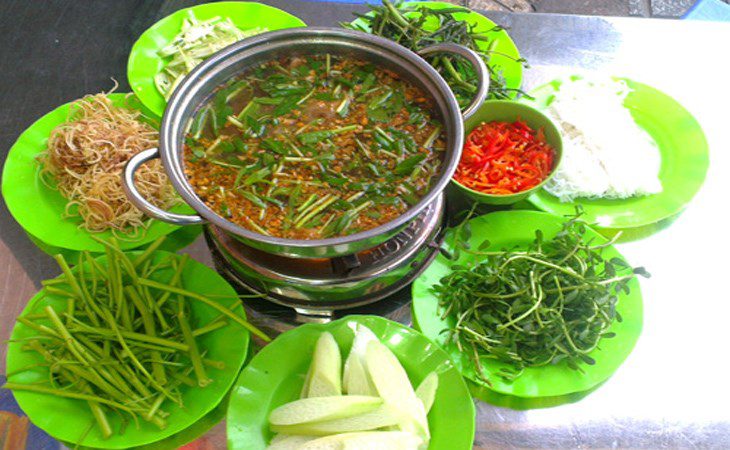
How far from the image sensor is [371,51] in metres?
2.04

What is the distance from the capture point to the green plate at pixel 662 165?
2.30 metres

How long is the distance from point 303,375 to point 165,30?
1.82m

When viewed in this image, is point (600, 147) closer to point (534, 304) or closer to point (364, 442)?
point (534, 304)

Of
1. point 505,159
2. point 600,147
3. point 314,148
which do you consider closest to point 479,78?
point 505,159

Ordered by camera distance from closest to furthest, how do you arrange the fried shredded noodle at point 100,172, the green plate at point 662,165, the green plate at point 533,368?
1. the green plate at point 533,368
2. the fried shredded noodle at point 100,172
3. the green plate at point 662,165

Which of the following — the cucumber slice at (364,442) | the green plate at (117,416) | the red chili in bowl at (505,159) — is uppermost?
the red chili in bowl at (505,159)

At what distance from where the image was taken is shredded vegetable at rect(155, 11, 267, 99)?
2590mm

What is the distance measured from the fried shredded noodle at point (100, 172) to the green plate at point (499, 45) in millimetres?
1181

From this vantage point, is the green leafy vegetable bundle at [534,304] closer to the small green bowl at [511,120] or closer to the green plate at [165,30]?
the small green bowl at [511,120]

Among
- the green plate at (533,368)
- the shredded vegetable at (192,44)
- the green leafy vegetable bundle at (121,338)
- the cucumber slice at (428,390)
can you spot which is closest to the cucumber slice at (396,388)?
the cucumber slice at (428,390)

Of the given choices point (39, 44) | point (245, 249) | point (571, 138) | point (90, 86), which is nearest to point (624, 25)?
point (571, 138)

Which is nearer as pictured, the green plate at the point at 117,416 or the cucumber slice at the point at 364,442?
the cucumber slice at the point at 364,442

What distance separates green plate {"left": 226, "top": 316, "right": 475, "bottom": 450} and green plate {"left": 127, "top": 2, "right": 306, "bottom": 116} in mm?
1261

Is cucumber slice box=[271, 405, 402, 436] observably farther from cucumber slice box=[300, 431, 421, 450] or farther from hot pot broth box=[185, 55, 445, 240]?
hot pot broth box=[185, 55, 445, 240]
